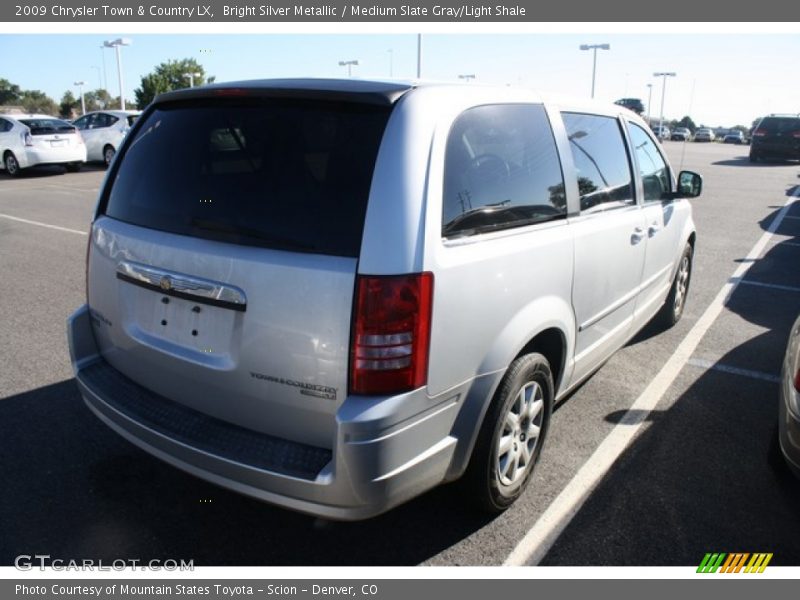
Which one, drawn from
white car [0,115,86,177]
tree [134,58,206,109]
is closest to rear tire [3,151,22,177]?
white car [0,115,86,177]

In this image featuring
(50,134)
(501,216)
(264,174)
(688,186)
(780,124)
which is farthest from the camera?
(780,124)

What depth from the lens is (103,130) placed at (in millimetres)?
19516

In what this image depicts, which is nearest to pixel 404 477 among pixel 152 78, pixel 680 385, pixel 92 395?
pixel 92 395

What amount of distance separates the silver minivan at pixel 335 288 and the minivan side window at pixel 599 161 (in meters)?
0.22

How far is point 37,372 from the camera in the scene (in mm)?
4426

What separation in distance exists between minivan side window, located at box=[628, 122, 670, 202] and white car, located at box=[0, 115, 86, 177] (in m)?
17.0

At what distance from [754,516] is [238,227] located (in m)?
2.69

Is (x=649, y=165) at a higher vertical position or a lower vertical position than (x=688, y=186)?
higher

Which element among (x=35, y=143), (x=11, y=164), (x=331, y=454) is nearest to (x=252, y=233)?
(x=331, y=454)

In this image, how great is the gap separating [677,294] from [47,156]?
55.9 feet

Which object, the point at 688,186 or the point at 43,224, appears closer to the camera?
the point at 688,186

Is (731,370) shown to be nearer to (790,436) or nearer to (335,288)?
(790,436)

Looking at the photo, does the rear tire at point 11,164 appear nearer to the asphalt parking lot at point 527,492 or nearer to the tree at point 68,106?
the asphalt parking lot at point 527,492

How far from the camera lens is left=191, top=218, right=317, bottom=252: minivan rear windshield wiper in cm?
232
